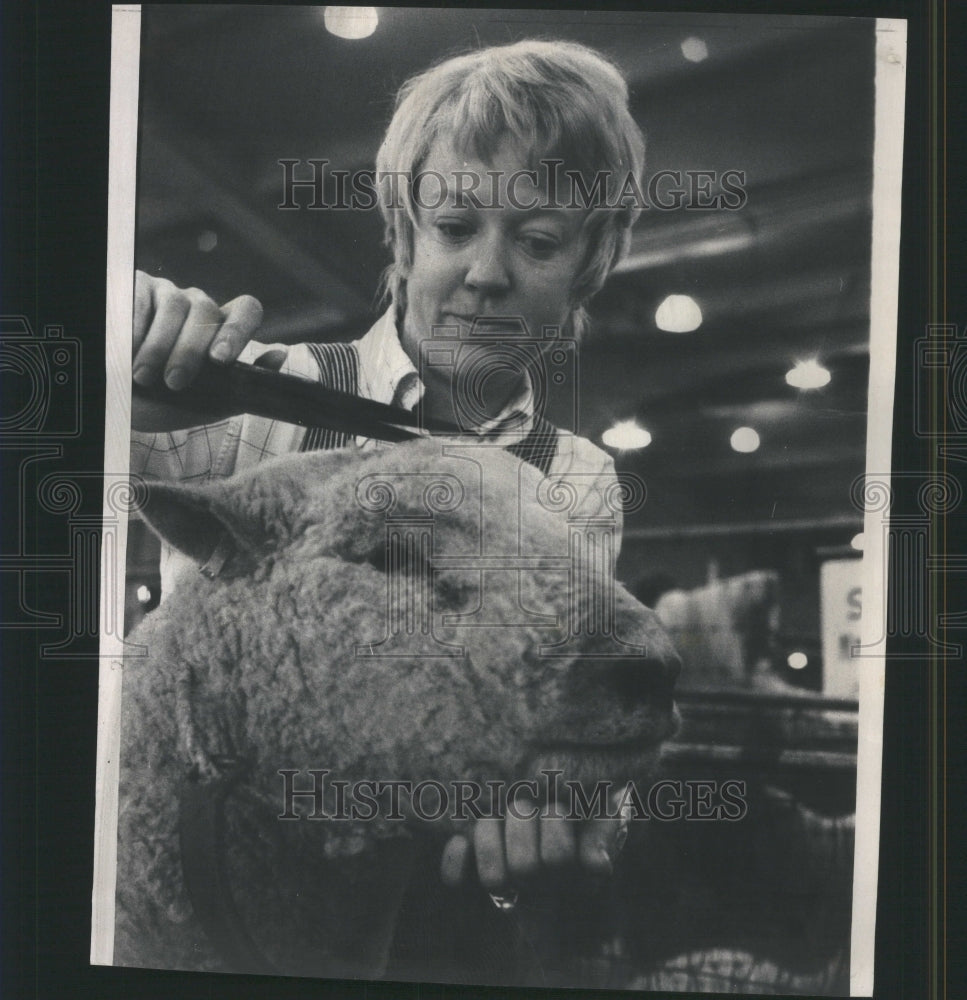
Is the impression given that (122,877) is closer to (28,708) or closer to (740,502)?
(28,708)

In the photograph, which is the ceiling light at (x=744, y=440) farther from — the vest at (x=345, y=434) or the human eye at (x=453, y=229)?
the human eye at (x=453, y=229)

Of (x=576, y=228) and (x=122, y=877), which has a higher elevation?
(x=576, y=228)

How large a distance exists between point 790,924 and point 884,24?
1585 mm

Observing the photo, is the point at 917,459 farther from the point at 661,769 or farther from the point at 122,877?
the point at 122,877

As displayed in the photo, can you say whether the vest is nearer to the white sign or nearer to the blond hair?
the blond hair

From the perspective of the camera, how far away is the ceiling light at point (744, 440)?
1664 mm

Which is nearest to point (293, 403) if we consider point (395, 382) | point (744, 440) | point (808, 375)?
point (395, 382)

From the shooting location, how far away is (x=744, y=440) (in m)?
1.67

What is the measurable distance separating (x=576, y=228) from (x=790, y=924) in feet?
4.15

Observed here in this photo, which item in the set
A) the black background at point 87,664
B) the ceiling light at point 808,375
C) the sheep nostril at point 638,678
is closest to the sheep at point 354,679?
the sheep nostril at point 638,678

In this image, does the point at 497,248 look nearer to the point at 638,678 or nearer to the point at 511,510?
the point at 511,510

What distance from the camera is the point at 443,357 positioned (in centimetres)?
167

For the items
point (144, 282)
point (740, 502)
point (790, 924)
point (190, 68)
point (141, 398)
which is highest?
point (190, 68)

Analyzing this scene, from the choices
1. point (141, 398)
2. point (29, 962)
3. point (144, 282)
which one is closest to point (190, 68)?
point (144, 282)
